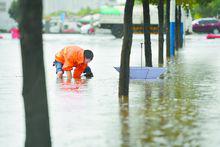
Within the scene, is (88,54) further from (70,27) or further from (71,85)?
(70,27)

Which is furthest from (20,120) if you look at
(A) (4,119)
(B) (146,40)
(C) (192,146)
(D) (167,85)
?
(B) (146,40)

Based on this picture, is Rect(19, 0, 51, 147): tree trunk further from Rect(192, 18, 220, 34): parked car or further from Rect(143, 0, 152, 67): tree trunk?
Rect(192, 18, 220, 34): parked car

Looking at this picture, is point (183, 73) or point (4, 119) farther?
point (183, 73)

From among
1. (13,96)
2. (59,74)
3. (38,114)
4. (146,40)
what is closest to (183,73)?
(146,40)

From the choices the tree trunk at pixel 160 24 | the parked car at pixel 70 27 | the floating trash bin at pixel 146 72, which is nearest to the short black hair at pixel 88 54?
the floating trash bin at pixel 146 72

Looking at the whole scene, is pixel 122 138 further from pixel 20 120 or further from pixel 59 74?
pixel 59 74

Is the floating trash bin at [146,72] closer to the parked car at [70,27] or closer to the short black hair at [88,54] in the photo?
the short black hair at [88,54]

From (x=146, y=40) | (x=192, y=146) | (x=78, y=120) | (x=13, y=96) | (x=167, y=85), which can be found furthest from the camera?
(x=146, y=40)

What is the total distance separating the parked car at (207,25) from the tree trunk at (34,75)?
7648cm

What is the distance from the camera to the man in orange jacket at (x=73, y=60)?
871 inches

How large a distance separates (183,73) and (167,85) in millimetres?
4818

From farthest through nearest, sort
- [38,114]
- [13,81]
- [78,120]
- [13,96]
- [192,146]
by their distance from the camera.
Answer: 1. [13,81]
2. [13,96]
3. [78,120]
4. [192,146]
5. [38,114]

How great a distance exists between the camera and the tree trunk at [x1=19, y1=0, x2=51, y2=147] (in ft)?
30.1

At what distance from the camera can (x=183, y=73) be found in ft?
83.0
